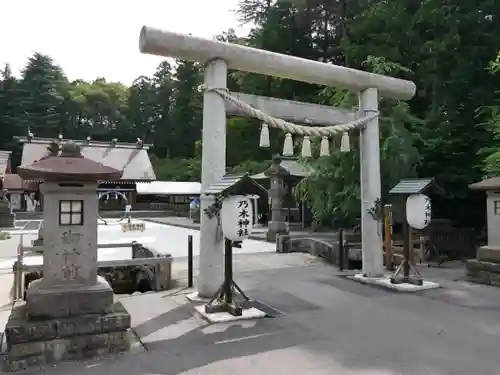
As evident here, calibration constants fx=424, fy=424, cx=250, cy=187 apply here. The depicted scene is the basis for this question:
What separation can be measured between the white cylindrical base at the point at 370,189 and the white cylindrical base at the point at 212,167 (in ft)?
10.6

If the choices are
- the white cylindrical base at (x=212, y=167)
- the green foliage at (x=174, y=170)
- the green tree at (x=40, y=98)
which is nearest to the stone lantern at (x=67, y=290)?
the white cylindrical base at (x=212, y=167)

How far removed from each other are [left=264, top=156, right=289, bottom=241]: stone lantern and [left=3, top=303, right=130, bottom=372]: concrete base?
1228cm

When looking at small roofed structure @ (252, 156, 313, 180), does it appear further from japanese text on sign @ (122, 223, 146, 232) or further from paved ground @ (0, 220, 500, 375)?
paved ground @ (0, 220, 500, 375)

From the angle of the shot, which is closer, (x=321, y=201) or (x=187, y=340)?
(x=187, y=340)

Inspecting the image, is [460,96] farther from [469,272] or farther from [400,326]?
[400,326]

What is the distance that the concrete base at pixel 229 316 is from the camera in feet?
19.2

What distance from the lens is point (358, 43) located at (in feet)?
65.5

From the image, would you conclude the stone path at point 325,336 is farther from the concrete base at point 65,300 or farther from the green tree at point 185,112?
the green tree at point 185,112

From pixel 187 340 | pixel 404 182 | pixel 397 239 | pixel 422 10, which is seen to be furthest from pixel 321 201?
pixel 187 340

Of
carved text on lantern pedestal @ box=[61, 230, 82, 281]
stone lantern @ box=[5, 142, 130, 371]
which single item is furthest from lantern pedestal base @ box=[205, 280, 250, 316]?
carved text on lantern pedestal @ box=[61, 230, 82, 281]

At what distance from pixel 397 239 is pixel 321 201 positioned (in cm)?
276

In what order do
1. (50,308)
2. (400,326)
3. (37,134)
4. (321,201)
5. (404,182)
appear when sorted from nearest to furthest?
(50,308) → (400,326) → (404,182) → (321,201) → (37,134)

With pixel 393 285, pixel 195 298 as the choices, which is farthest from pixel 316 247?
pixel 195 298

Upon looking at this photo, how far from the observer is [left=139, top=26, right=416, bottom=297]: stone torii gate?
6844 mm
